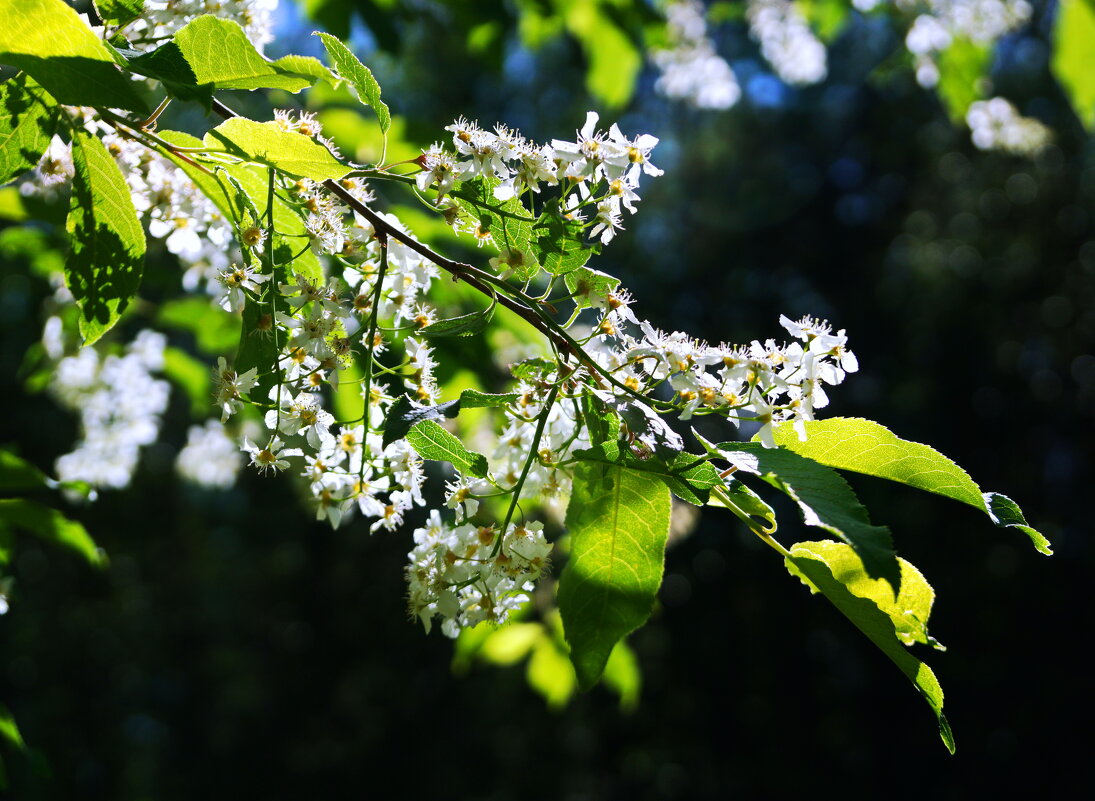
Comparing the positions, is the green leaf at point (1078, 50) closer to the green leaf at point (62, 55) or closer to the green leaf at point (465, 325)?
the green leaf at point (465, 325)

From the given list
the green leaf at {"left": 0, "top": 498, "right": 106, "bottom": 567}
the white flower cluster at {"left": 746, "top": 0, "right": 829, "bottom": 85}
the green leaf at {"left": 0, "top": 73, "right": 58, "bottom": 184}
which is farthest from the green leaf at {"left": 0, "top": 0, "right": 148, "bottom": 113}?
the white flower cluster at {"left": 746, "top": 0, "right": 829, "bottom": 85}

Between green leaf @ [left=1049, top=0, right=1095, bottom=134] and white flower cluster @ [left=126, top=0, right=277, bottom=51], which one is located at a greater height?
green leaf @ [left=1049, top=0, right=1095, bottom=134]

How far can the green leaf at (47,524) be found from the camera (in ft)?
5.40

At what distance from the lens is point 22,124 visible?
1009mm

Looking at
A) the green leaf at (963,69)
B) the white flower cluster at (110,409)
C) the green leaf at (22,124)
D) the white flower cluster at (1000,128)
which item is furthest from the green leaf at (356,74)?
the white flower cluster at (1000,128)

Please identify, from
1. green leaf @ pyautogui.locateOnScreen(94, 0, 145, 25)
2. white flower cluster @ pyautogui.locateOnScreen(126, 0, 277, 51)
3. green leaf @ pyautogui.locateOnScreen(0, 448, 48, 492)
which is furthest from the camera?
green leaf @ pyautogui.locateOnScreen(0, 448, 48, 492)

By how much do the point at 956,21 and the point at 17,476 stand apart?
3756mm

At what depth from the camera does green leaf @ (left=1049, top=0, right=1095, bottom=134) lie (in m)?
1.26

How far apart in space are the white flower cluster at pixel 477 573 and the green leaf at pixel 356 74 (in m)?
0.47

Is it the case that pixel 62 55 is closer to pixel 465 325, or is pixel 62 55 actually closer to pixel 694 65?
pixel 465 325

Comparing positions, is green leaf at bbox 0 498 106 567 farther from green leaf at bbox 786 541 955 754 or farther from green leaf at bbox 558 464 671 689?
green leaf at bbox 786 541 955 754

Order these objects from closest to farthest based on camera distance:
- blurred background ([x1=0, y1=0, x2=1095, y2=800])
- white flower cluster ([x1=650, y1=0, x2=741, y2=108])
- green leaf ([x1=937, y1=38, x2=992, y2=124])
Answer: green leaf ([x1=937, y1=38, x2=992, y2=124]), white flower cluster ([x1=650, y1=0, x2=741, y2=108]), blurred background ([x1=0, y1=0, x2=1095, y2=800])

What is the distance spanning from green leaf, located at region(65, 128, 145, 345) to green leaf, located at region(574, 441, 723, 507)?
1.96 ft

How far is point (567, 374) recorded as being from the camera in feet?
3.26
